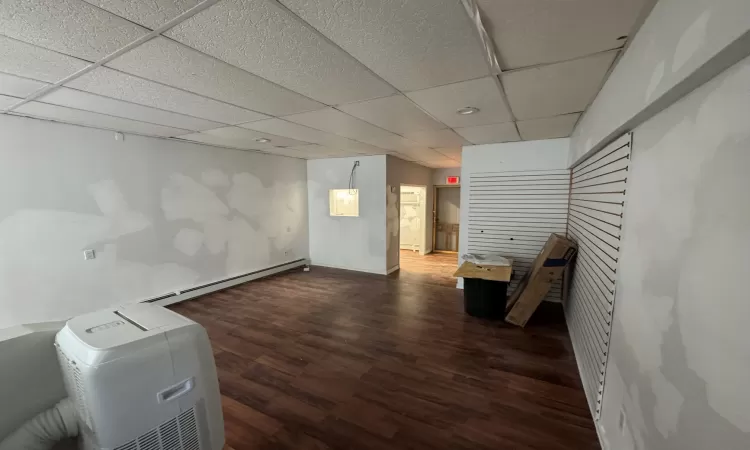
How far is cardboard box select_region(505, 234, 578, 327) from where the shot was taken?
344 centimetres

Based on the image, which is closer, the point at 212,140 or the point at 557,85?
the point at 557,85

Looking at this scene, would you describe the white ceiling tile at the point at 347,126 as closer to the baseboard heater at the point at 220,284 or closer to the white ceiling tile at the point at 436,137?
the white ceiling tile at the point at 436,137

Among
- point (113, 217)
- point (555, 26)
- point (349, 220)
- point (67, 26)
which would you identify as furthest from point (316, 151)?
point (555, 26)

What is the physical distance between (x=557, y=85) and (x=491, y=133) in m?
1.69

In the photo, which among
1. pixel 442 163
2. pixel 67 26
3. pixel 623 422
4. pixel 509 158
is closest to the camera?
pixel 67 26

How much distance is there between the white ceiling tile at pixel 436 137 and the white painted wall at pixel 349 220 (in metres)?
1.52

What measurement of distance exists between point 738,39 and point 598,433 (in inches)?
91.4

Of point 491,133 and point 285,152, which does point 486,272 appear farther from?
point 285,152

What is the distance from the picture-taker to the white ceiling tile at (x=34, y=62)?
161 cm

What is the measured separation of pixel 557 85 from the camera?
2.16 meters

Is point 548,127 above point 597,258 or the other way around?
above

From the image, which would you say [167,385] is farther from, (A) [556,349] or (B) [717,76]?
(A) [556,349]

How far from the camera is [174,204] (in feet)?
14.3

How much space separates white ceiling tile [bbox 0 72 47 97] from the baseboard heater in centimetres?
224
